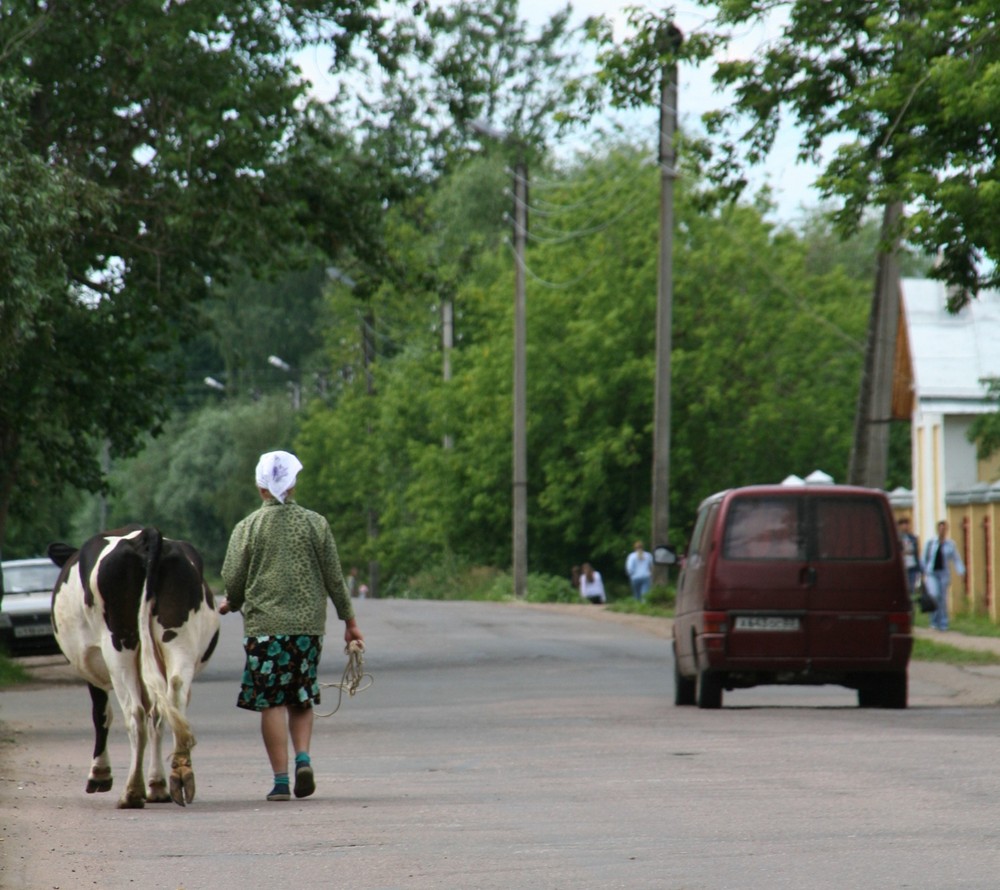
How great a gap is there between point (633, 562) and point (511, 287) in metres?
13.3

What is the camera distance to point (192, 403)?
98562 millimetres

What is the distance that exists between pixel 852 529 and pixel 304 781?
25.9 feet

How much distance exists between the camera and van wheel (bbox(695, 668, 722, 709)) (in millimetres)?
18125

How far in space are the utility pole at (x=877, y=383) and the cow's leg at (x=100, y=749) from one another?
1852 centimetres

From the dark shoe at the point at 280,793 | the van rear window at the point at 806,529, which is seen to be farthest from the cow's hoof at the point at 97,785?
the van rear window at the point at 806,529

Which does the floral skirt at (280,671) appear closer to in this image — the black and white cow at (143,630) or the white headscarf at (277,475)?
the black and white cow at (143,630)

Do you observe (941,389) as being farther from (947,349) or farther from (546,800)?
(546,800)

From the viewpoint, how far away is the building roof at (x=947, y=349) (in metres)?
46.5

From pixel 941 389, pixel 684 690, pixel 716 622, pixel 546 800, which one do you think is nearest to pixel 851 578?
pixel 716 622

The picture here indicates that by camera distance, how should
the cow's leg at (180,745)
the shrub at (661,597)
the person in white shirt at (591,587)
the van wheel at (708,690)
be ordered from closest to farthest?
the cow's leg at (180,745), the van wheel at (708,690), the shrub at (661,597), the person in white shirt at (591,587)

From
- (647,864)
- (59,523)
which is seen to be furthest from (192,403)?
(647,864)

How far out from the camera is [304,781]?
11000 mm

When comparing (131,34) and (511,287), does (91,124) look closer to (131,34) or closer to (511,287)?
(131,34)

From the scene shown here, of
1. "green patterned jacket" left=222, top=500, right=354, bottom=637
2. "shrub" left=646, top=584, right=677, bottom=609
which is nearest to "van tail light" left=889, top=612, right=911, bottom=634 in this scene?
"green patterned jacket" left=222, top=500, right=354, bottom=637
